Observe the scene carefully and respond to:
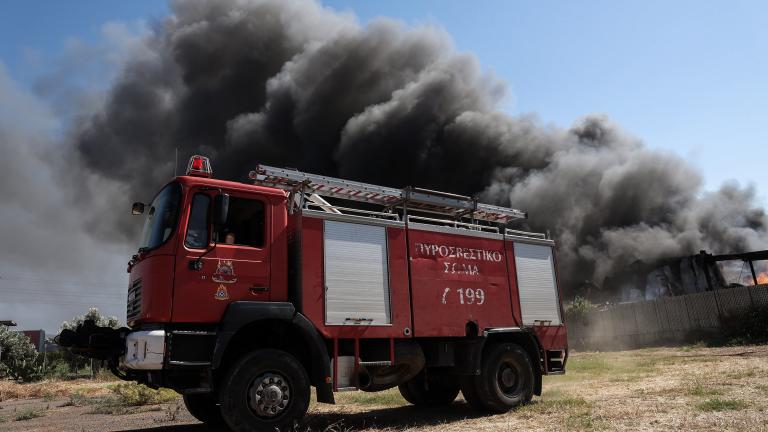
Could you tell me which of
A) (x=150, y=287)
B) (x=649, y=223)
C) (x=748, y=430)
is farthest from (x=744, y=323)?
(x=150, y=287)

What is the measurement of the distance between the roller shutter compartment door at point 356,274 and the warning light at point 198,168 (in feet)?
5.40

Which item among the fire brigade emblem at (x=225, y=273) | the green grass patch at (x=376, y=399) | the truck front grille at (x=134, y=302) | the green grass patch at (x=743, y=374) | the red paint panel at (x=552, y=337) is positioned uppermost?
the fire brigade emblem at (x=225, y=273)

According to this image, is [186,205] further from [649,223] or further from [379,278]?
[649,223]

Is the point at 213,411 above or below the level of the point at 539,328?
below

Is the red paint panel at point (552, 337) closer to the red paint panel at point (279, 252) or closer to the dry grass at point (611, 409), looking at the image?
the dry grass at point (611, 409)

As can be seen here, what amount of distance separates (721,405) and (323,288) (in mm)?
5103

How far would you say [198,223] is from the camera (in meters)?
6.11

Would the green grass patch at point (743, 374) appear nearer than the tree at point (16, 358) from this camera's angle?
Yes

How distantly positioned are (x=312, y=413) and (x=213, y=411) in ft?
6.04

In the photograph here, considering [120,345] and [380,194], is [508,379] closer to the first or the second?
[380,194]

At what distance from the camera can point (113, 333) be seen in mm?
6168

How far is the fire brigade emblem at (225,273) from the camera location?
6035 millimetres

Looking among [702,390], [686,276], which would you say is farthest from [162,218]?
[686,276]

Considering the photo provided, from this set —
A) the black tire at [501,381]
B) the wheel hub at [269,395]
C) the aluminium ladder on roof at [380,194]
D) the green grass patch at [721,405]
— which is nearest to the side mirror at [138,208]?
the aluminium ladder on roof at [380,194]
